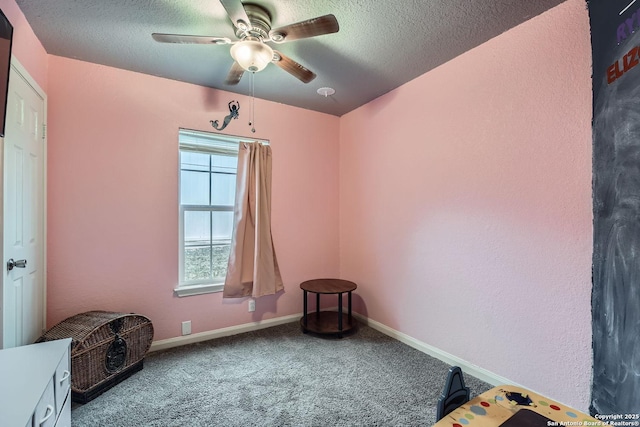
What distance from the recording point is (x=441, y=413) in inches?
44.3

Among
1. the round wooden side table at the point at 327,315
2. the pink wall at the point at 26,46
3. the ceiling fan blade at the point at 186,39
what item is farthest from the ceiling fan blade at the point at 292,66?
the round wooden side table at the point at 327,315

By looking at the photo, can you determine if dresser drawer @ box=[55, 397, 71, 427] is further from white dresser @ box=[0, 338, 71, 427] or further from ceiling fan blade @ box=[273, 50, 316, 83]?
ceiling fan blade @ box=[273, 50, 316, 83]

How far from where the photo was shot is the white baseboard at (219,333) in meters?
2.62

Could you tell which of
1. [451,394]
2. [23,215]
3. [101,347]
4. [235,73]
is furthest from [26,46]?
[451,394]

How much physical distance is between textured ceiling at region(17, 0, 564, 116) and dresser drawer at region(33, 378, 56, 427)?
2010 millimetres

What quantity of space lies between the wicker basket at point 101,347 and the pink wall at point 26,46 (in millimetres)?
1748

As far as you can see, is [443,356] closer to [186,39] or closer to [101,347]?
[101,347]

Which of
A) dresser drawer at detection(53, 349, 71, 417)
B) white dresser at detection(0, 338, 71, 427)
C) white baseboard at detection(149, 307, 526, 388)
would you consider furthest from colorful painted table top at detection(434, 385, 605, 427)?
dresser drawer at detection(53, 349, 71, 417)

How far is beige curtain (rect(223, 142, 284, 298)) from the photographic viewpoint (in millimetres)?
2889

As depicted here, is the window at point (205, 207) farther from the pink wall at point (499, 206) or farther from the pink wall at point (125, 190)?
the pink wall at point (499, 206)

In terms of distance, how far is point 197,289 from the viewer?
2.79m

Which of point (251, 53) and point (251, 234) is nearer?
point (251, 53)

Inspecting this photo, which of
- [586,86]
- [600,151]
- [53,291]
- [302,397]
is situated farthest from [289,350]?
[586,86]

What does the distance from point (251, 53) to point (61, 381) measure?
1.97 meters
